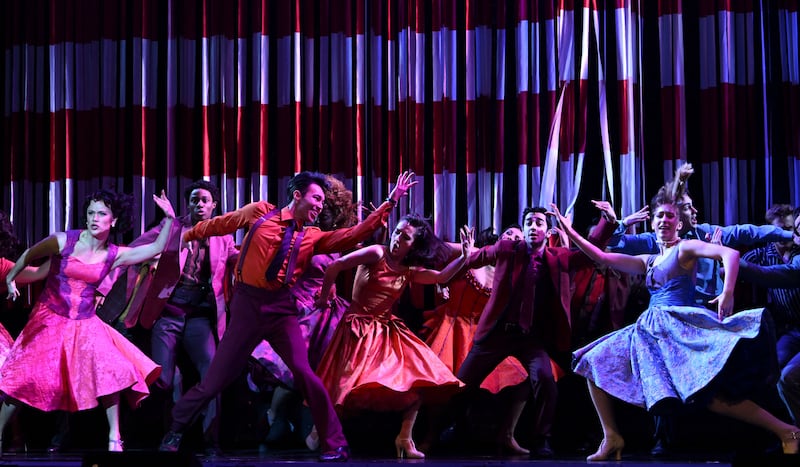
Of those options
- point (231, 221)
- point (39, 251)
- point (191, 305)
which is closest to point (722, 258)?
point (231, 221)

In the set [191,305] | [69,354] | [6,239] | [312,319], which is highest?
[6,239]

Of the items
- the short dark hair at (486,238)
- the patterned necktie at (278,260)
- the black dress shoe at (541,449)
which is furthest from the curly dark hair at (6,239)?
the black dress shoe at (541,449)

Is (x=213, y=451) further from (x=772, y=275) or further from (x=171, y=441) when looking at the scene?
(x=772, y=275)

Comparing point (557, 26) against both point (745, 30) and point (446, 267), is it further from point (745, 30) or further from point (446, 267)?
point (446, 267)

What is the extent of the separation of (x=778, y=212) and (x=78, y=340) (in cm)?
446

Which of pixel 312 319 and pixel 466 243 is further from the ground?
pixel 466 243

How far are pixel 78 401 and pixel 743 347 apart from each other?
3.66 metres

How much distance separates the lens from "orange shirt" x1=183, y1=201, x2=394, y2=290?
5.29 m

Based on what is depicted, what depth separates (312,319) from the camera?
21.1ft

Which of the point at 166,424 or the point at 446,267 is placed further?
the point at 166,424

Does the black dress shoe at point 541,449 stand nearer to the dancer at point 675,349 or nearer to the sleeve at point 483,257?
the dancer at point 675,349

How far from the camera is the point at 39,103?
8141mm

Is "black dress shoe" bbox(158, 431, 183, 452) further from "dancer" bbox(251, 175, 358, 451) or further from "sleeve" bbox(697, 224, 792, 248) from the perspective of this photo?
"sleeve" bbox(697, 224, 792, 248)

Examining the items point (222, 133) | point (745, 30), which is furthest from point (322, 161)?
point (745, 30)
